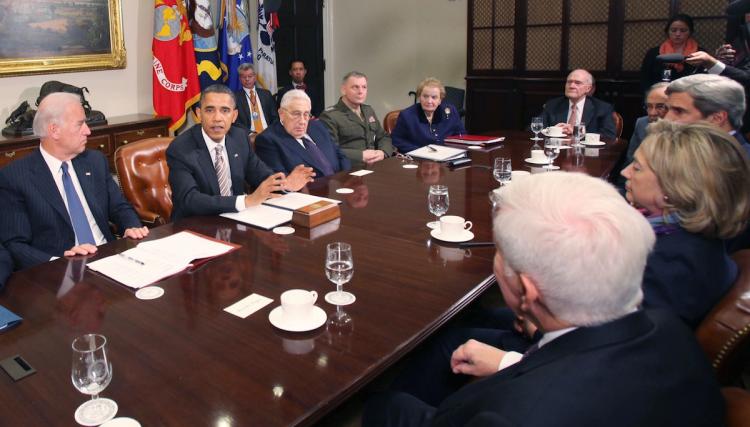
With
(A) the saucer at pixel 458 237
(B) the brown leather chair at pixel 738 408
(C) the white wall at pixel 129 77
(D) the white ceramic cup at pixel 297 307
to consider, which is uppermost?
(C) the white wall at pixel 129 77

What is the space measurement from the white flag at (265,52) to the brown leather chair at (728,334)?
220 inches

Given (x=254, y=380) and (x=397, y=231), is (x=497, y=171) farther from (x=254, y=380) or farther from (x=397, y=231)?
(x=254, y=380)

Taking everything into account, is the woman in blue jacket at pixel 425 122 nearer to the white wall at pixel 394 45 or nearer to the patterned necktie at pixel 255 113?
the patterned necktie at pixel 255 113

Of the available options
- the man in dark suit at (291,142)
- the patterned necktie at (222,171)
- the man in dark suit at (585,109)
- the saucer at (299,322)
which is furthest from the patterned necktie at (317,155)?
the man in dark suit at (585,109)

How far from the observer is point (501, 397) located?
0.85 meters

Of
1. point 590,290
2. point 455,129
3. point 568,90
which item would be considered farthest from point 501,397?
point 568,90

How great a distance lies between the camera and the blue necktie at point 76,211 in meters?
2.35

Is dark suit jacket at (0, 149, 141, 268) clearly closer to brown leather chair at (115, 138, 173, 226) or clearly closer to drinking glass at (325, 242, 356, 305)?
brown leather chair at (115, 138, 173, 226)

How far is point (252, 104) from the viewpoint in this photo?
5.74 m

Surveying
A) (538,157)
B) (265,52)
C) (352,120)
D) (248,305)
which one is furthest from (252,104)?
(248,305)

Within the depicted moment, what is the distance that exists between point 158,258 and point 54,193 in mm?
807

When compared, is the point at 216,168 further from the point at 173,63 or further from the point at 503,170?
the point at 173,63

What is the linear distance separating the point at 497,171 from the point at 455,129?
2.02 meters

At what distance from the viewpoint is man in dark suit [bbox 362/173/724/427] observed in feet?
2.71
